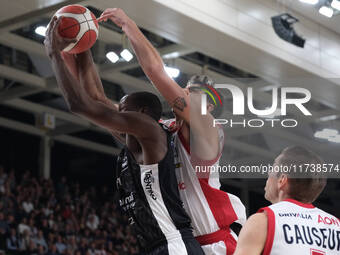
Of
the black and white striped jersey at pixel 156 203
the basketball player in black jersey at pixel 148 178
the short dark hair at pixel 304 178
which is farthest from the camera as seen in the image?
the black and white striped jersey at pixel 156 203

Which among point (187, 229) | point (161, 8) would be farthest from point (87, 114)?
point (161, 8)

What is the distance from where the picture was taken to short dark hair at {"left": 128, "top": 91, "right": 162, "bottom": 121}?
412cm

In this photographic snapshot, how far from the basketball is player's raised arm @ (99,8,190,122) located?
0.46 ft

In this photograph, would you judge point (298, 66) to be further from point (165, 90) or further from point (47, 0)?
point (165, 90)

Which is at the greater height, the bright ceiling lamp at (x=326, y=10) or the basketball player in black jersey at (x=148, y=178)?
the bright ceiling lamp at (x=326, y=10)

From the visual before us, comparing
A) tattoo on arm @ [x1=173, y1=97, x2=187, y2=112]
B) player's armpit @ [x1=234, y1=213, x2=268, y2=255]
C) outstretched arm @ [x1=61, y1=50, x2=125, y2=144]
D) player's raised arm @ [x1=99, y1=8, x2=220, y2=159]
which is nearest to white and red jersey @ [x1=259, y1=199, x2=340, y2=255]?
player's armpit @ [x1=234, y1=213, x2=268, y2=255]

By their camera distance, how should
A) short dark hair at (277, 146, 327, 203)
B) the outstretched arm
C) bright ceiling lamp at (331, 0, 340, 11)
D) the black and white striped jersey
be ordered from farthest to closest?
bright ceiling lamp at (331, 0, 340, 11) < the outstretched arm < the black and white striped jersey < short dark hair at (277, 146, 327, 203)

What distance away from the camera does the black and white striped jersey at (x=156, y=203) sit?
4.00m

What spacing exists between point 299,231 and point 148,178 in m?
1.32

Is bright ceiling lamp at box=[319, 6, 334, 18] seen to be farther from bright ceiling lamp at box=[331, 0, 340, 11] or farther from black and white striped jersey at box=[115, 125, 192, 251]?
black and white striped jersey at box=[115, 125, 192, 251]

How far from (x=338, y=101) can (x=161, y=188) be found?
11129mm

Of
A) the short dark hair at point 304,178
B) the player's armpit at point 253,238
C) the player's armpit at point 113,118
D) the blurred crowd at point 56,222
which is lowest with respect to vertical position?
the player's armpit at point 253,238

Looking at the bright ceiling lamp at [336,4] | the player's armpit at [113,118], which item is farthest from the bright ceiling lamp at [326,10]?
the player's armpit at [113,118]

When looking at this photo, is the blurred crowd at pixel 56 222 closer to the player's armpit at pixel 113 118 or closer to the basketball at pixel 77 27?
the basketball at pixel 77 27
